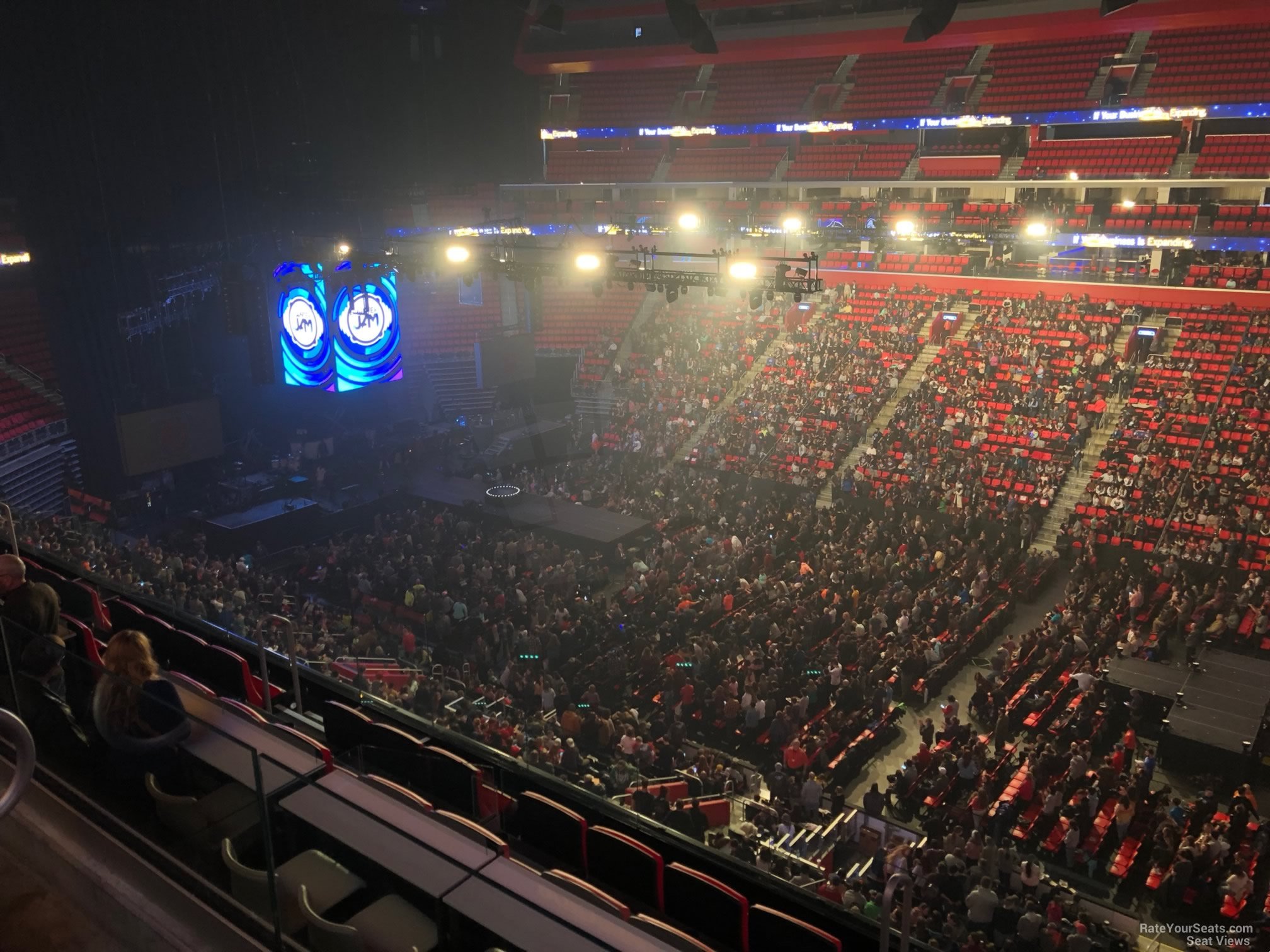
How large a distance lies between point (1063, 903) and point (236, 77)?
18112mm

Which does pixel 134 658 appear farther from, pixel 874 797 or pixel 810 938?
pixel 874 797

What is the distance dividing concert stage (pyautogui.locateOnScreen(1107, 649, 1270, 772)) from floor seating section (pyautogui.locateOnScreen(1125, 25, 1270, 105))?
14451 mm

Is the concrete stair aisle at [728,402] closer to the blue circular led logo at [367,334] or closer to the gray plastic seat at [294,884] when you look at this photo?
the blue circular led logo at [367,334]

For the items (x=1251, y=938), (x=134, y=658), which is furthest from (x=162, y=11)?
(x=1251, y=938)

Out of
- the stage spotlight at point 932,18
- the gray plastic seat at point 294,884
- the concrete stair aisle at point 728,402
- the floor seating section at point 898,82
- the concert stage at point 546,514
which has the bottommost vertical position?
the concert stage at point 546,514

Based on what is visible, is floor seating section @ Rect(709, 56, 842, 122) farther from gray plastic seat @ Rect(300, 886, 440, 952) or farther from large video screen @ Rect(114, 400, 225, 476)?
gray plastic seat @ Rect(300, 886, 440, 952)

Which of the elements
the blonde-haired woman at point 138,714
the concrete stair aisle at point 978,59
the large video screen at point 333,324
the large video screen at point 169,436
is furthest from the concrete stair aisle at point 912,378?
the blonde-haired woman at point 138,714

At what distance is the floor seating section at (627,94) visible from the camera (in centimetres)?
2848

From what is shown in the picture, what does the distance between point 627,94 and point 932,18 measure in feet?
53.6

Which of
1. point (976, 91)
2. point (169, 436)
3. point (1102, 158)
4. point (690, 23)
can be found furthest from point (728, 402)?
point (169, 436)

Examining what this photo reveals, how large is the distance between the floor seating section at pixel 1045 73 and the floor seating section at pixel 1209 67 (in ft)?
3.81

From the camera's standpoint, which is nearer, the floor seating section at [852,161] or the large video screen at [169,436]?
the large video screen at [169,436]

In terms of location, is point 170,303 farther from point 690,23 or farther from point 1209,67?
point 1209,67

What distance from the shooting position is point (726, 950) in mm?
4586
